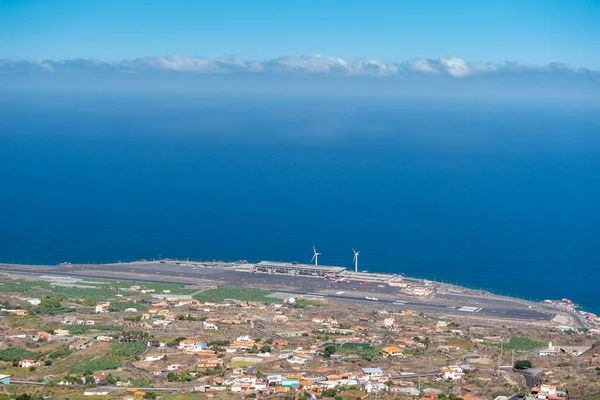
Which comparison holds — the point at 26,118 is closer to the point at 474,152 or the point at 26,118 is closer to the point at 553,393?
the point at 474,152

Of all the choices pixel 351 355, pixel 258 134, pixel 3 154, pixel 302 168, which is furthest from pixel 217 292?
pixel 258 134

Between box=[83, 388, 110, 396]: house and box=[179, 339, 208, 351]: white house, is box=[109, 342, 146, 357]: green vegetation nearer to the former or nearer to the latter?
box=[179, 339, 208, 351]: white house

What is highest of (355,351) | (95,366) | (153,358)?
(355,351)

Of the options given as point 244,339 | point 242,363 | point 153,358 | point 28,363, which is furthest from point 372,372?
point 28,363

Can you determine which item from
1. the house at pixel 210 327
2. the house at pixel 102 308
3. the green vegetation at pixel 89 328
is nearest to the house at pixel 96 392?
the green vegetation at pixel 89 328

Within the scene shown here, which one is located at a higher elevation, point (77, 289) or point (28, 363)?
point (77, 289)

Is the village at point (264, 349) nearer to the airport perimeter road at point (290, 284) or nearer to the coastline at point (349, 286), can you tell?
the airport perimeter road at point (290, 284)

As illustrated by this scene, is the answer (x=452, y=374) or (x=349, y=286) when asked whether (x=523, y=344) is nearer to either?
(x=452, y=374)
